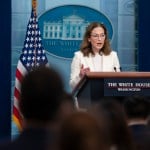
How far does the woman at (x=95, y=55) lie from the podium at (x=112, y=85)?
2.98 ft

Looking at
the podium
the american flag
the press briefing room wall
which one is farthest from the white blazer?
the press briefing room wall

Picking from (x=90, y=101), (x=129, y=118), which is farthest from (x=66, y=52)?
(x=129, y=118)

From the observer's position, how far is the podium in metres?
5.48

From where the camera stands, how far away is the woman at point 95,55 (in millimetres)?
6586

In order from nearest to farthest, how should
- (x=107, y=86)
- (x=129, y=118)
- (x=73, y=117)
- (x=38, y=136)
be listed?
(x=73, y=117) < (x=38, y=136) < (x=129, y=118) < (x=107, y=86)

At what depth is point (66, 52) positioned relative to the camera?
898 cm

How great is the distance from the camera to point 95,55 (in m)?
6.63

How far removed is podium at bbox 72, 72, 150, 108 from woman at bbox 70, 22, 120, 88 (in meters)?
0.91

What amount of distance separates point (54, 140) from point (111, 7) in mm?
6756

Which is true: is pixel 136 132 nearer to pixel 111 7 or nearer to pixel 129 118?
pixel 129 118
